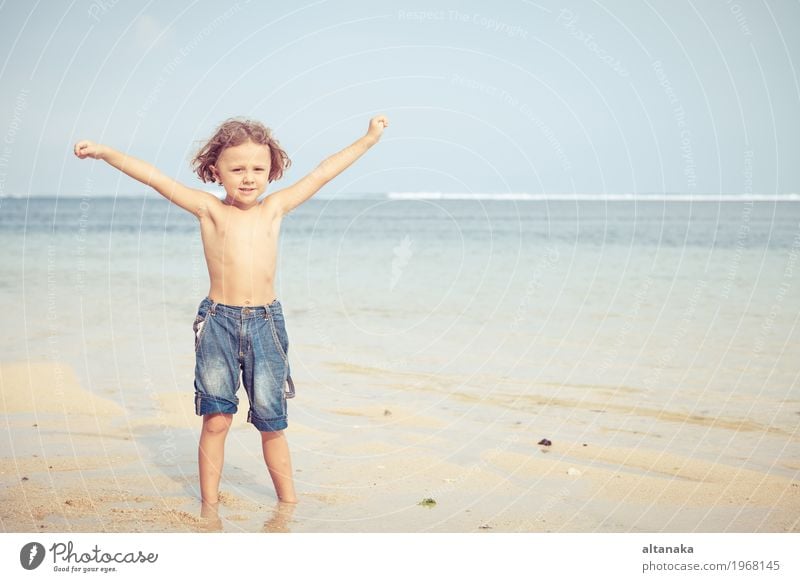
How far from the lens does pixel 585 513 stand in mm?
4387

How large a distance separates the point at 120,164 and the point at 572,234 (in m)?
21.5

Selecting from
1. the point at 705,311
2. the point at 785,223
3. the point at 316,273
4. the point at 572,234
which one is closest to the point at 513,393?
the point at 705,311

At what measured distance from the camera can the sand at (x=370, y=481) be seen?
429cm

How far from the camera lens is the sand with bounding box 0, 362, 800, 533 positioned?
4293 millimetres

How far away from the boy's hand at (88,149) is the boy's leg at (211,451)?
134cm

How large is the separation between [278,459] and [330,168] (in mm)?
1487

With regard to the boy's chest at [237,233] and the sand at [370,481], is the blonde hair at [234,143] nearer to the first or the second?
the boy's chest at [237,233]

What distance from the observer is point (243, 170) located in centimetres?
442

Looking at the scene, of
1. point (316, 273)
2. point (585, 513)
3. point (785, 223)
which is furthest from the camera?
point (785, 223)

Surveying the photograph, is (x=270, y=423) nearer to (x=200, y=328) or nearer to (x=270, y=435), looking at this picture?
(x=270, y=435)

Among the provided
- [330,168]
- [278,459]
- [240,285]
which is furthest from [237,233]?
[278,459]

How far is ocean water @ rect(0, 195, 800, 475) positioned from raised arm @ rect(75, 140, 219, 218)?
204 centimetres

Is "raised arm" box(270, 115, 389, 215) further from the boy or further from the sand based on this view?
the sand
